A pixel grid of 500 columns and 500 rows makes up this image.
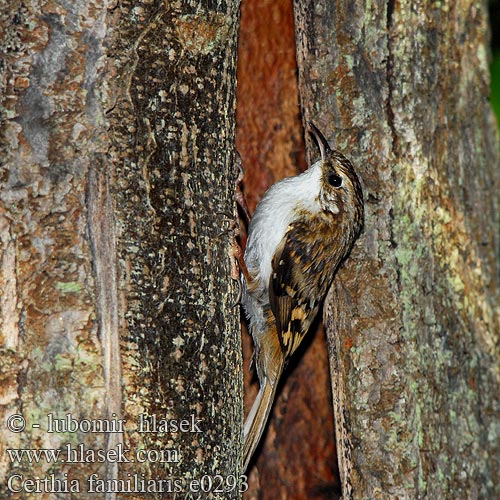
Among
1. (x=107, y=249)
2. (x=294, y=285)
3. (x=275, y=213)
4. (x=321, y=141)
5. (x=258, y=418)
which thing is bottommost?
(x=258, y=418)

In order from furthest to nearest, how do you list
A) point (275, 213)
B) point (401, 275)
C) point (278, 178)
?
1. point (278, 178)
2. point (275, 213)
3. point (401, 275)

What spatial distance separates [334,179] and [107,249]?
50.9 inches

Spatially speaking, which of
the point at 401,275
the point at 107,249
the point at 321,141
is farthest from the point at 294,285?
the point at 107,249

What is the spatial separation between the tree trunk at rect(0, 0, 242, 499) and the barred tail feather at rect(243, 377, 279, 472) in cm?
76

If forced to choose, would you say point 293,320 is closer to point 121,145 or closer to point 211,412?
point 211,412

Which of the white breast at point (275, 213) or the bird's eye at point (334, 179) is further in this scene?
the white breast at point (275, 213)

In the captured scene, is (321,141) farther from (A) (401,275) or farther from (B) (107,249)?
(B) (107,249)

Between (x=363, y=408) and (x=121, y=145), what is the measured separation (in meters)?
1.52

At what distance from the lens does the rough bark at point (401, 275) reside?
2990 mm

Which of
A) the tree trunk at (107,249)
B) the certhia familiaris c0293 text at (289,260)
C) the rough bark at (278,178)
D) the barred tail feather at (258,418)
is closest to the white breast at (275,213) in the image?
the certhia familiaris c0293 text at (289,260)

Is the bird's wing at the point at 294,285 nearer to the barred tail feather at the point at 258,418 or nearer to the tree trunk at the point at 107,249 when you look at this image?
the barred tail feather at the point at 258,418

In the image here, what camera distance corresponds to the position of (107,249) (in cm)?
214

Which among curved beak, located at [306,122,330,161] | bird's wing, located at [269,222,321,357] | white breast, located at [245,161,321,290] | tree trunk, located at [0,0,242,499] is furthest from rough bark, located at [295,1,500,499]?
tree trunk, located at [0,0,242,499]

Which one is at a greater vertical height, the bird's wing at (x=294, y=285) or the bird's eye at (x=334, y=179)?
the bird's eye at (x=334, y=179)
